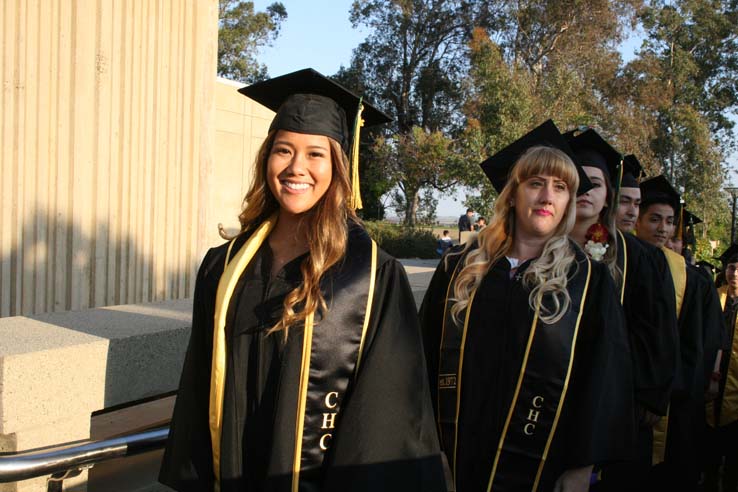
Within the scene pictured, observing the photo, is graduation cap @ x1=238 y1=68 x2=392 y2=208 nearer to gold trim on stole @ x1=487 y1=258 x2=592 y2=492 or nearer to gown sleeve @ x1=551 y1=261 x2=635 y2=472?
gold trim on stole @ x1=487 y1=258 x2=592 y2=492

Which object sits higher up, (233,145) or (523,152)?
(233,145)

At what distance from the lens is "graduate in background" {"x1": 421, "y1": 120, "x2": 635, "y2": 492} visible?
101 inches

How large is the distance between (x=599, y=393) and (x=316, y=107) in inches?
58.0

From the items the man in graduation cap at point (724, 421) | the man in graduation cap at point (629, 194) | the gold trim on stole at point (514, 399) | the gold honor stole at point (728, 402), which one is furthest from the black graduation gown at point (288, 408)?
the gold honor stole at point (728, 402)

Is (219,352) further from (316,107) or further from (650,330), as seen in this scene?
(650,330)

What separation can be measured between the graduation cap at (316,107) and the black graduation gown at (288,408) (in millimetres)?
450

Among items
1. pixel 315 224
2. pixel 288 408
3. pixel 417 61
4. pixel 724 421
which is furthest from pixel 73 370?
pixel 417 61

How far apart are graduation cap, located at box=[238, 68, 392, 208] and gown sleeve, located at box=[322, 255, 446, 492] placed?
49 cm

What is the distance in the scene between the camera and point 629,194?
458 centimetres

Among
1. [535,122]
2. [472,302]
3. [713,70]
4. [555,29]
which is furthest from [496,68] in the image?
[472,302]

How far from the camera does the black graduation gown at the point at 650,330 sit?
3.20 m

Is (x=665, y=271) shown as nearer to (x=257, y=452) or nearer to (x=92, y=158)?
(x=257, y=452)

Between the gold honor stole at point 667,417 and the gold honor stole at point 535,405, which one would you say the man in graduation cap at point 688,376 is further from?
the gold honor stole at point 535,405

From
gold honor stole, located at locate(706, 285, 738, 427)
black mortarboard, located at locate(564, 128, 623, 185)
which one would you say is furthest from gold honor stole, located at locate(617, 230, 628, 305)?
gold honor stole, located at locate(706, 285, 738, 427)
